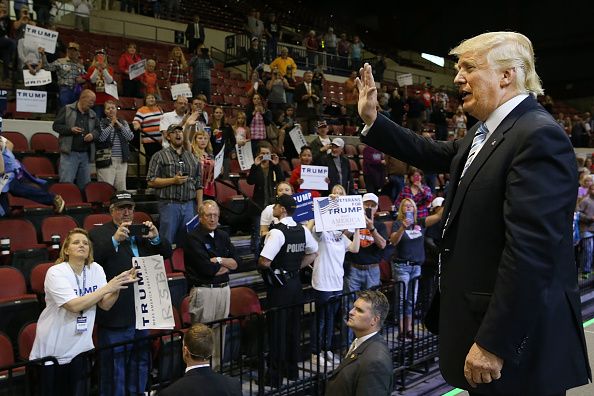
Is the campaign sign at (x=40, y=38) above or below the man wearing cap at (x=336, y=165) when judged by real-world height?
above

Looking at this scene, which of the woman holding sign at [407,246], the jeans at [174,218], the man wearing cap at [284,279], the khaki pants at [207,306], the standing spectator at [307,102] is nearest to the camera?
the man wearing cap at [284,279]

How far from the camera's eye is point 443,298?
176 cm

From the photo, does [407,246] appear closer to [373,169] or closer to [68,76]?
[373,169]

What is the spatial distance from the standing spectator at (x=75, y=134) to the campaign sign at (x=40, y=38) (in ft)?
6.40

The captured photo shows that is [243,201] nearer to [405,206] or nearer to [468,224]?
[405,206]

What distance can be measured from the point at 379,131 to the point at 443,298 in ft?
1.95

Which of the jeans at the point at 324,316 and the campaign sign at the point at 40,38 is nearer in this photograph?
the jeans at the point at 324,316

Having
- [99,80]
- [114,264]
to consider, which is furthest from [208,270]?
→ [99,80]

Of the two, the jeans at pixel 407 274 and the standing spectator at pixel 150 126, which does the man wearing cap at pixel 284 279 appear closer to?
the jeans at pixel 407 274

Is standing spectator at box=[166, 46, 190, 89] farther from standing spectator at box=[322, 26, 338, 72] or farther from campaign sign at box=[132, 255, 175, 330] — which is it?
standing spectator at box=[322, 26, 338, 72]

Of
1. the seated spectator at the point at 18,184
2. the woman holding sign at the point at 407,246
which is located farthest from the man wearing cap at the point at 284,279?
the seated spectator at the point at 18,184

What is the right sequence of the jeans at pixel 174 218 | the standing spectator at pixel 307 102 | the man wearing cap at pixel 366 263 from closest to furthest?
the jeans at pixel 174 218, the man wearing cap at pixel 366 263, the standing spectator at pixel 307 102

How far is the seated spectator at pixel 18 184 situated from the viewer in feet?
19.4

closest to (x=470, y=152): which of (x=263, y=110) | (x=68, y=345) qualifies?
(x=68, y=345)
